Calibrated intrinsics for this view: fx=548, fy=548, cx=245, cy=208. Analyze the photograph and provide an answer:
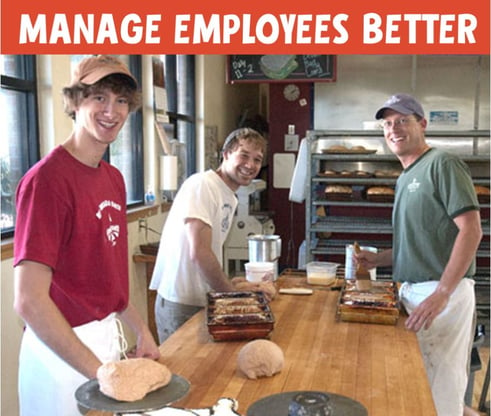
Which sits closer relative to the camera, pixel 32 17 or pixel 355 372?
pixel 355 372

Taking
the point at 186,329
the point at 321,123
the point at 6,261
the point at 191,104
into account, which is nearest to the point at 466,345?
the point at 186,329

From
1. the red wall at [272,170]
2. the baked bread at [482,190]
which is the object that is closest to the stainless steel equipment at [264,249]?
the baked bread at [482,190]

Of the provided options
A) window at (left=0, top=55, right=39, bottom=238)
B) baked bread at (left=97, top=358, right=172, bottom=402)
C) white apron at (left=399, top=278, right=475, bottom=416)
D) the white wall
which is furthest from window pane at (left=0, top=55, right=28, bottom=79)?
the white wall

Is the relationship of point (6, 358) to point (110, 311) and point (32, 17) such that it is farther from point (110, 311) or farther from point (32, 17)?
point (32, 17)

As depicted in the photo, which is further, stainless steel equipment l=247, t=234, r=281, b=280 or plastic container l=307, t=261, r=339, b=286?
stainless steel equipment l=247, t=234, r=281, b=280

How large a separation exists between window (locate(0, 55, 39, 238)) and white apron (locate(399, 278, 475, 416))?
2191mm

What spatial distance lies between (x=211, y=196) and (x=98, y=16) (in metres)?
1.52

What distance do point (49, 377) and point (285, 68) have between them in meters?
4.47

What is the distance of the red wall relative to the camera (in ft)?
20.1

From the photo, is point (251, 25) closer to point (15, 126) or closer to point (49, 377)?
point (15, 126)

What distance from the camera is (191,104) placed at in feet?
19.5

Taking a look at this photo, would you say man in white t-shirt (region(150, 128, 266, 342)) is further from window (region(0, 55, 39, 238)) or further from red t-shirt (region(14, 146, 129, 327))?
window (region(0, 55, 39, 238))

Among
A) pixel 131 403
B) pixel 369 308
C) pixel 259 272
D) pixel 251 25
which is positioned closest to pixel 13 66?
pixel 251 25

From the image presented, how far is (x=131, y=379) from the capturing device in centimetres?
118
